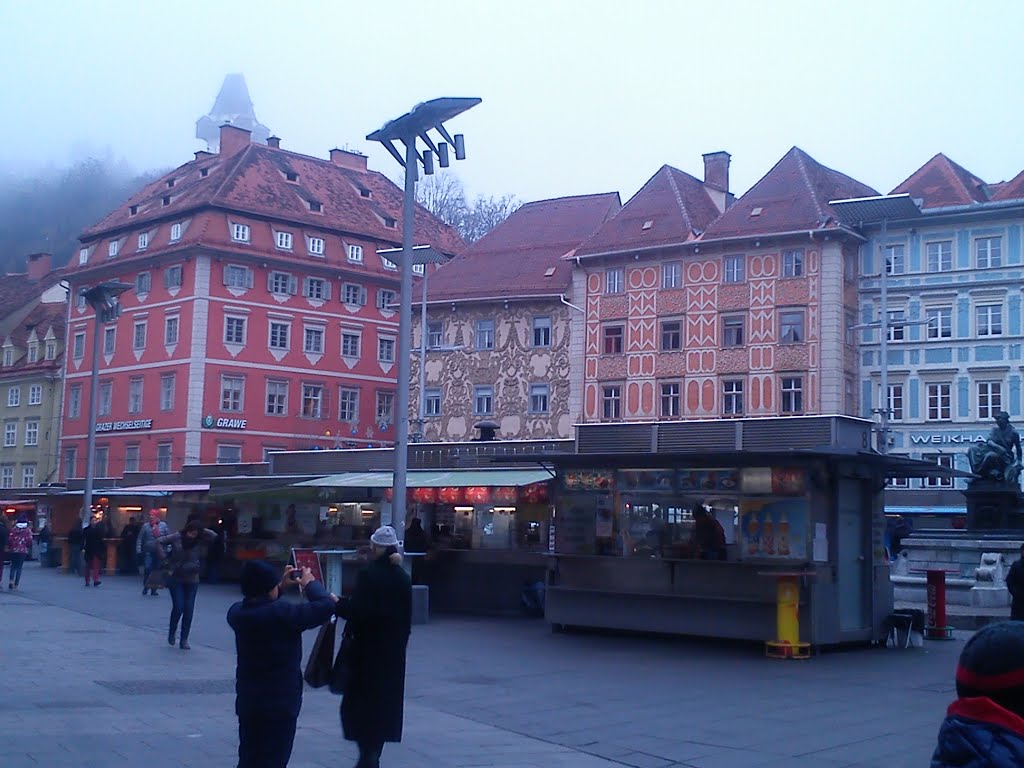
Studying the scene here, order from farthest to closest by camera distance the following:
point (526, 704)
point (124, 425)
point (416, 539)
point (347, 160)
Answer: point (347, 160) → point (124, 425) → point (416, 539) → point (526, 704)

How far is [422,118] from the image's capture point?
22328mm

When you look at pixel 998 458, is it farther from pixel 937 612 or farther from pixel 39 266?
pixel 39 266

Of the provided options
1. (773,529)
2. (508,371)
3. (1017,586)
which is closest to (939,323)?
(508,371)

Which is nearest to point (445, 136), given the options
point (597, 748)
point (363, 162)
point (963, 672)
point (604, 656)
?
Result: point (604, 656)

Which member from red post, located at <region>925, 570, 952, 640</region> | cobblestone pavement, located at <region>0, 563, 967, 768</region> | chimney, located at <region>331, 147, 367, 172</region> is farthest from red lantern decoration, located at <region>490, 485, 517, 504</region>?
chimney, located at <region>331, 147, 367, 172</region>

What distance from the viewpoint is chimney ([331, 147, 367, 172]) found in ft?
257

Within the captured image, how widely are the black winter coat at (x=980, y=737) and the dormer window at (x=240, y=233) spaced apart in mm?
63615

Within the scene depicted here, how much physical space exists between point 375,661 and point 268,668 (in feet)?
6.02

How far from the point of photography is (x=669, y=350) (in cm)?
5838

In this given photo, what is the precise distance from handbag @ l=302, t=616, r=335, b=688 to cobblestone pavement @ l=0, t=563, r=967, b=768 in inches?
67.7

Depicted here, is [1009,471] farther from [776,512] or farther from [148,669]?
[148,669]

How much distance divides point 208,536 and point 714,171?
49.0 meters

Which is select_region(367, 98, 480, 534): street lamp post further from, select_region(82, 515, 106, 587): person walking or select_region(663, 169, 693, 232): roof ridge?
select_region(663, 169, 693, 232): roof ridge

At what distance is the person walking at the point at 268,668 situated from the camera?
22.4ft
